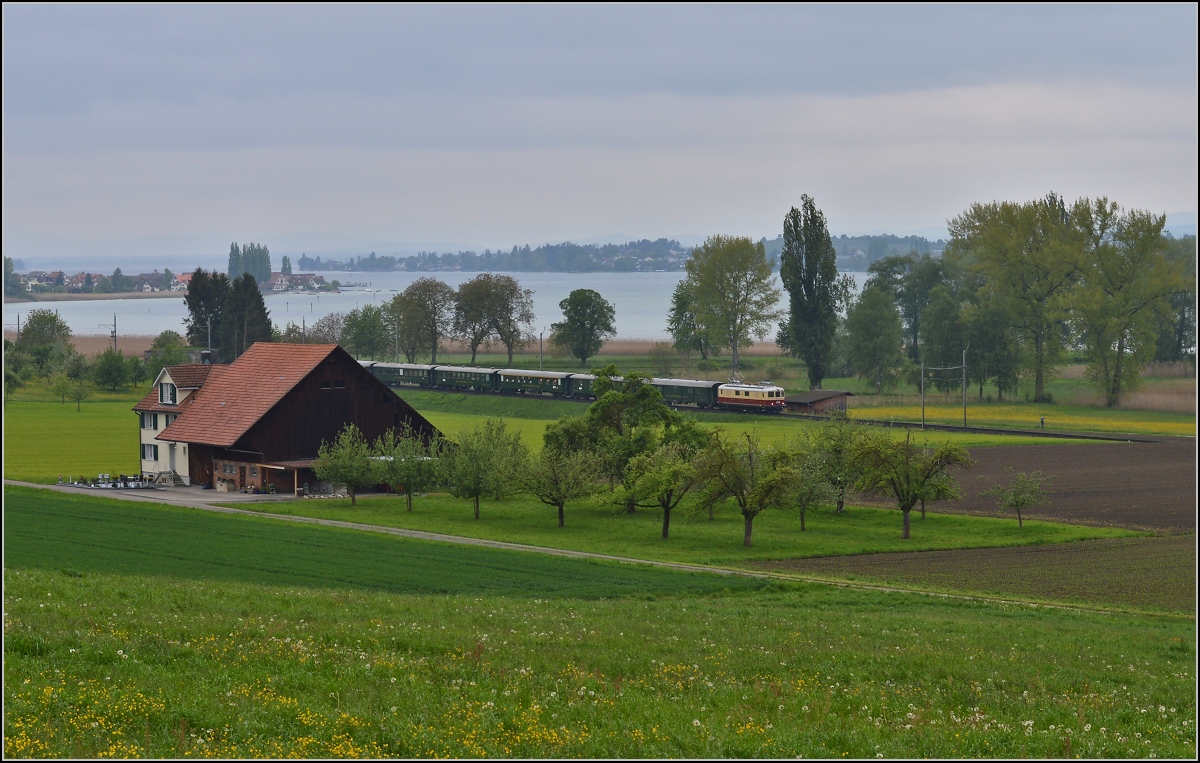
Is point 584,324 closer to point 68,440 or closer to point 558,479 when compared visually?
point 68,440

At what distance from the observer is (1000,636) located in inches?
789

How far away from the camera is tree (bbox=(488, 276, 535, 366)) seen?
12081 cm

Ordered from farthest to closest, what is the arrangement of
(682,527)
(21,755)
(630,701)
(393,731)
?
(682,527) → (630,701) → (393,731) → (21,755)

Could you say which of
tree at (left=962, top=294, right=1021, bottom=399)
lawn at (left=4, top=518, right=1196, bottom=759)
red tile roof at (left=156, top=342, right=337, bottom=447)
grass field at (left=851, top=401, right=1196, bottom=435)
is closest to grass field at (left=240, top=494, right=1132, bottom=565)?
red tile roof at (left=156, top=342, right=337, bottom=447)

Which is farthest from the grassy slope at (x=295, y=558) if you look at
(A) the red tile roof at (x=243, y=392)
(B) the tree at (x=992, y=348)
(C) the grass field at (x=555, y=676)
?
(B) the tree at (x=992, y=348)

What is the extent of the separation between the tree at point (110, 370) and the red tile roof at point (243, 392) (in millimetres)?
40887

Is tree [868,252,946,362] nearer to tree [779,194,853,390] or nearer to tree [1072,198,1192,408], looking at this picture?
tree [779,194,853,390]

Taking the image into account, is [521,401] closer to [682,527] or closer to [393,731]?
[682,527]

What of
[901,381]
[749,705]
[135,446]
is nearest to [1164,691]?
[749,705]

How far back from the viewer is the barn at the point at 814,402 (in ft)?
274

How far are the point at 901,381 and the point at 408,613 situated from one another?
94377mm

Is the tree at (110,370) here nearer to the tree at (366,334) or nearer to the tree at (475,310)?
the tree at (366,334)

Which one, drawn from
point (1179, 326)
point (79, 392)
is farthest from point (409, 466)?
point (1179, 326)

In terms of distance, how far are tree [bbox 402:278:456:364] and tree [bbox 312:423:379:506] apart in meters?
74.1
